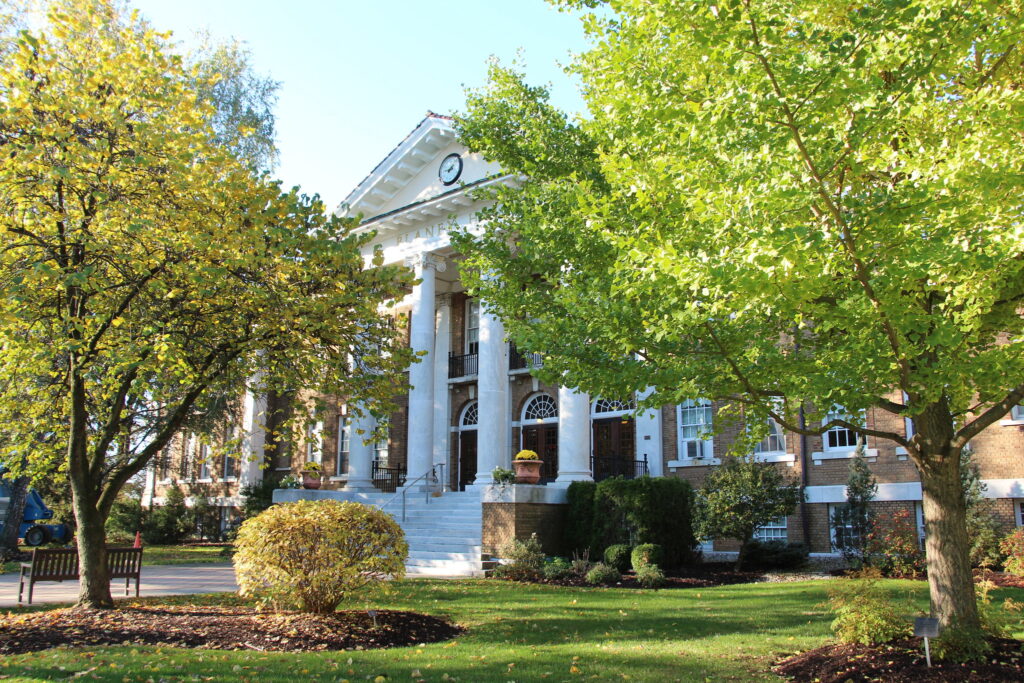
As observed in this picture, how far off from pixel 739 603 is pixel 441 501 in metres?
11.4

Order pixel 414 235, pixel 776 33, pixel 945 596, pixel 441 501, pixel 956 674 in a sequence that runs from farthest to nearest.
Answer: pixel 414 235 → pixel 441 501 → pixel 945 596 → pixel 956 674 → pixel 776 33

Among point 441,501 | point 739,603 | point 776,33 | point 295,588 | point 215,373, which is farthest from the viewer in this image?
point 441,501

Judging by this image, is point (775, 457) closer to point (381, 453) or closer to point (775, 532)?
point (775, 532)

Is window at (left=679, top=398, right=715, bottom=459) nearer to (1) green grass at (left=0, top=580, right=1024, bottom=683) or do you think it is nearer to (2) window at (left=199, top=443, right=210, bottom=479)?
(1) green grass at (left=0, top=580, right=1024, bottom=683)

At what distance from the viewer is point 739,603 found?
12703 mm

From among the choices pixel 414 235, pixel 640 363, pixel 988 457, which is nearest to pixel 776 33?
pixel 640 363

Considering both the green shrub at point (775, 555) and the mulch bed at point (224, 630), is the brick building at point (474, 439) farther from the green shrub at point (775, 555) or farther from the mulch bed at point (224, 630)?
the mulch bed at point (224, 630)

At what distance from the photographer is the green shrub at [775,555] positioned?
18.3m

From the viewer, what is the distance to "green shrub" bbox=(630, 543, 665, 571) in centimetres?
1627

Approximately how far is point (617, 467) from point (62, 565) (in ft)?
49.7

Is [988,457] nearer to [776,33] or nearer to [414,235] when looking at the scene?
[776,33]

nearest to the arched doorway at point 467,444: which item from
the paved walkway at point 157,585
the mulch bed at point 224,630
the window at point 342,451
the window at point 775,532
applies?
the window at point 342,451

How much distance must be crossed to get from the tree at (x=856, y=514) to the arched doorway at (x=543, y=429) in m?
9.90

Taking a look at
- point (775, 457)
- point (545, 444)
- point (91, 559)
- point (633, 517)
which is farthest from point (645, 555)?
point (545, 444)
